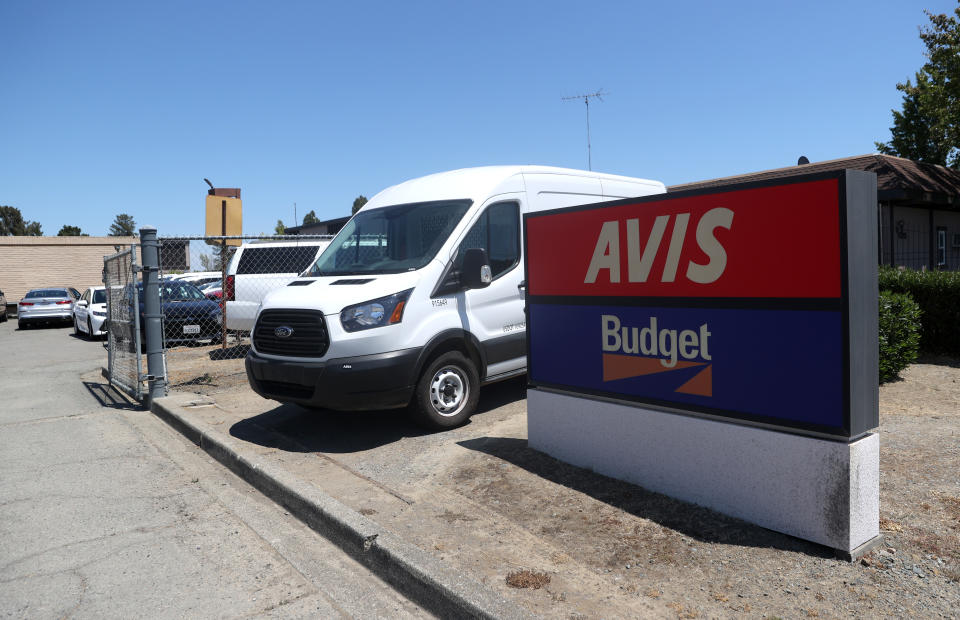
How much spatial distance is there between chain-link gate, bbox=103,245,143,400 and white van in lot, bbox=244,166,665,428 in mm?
2960

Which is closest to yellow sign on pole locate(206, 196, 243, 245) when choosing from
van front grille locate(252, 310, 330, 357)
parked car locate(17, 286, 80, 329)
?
van front grille locate(252, 310, 330, 357)

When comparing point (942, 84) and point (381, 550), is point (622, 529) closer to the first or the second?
point (381, 550)

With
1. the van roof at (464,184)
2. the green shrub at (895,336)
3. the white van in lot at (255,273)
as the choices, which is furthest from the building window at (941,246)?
the white van in lot at (255,273)

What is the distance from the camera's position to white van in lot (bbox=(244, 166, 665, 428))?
5887 mm

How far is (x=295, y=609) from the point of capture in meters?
3.36

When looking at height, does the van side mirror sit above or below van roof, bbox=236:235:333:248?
below

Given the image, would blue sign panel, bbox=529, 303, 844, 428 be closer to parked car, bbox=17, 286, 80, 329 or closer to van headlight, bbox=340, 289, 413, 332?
van headlight, bbox=340, 289, 413, 332

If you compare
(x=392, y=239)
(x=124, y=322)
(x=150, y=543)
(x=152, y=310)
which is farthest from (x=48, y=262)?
(x=150, y=543)

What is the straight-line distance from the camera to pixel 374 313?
594 cm

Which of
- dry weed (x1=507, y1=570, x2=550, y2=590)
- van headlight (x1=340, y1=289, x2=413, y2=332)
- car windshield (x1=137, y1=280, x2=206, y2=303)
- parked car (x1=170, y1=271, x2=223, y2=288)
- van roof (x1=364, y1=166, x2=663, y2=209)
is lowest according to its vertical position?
dry weed (x1=507, y1=570, x2=550, y2=590)

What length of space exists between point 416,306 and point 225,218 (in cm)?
533

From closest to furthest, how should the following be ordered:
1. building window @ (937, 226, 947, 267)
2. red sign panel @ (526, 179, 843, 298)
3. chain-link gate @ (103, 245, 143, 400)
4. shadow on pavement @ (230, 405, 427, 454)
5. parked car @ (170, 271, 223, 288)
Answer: red sign panel @ (526, 179, 843, 298) → shadow on pavement @ (230, 405, 427, 454) → chain-link gate @ (103, 245, 143, 400) → building window @ (937, 226, 947, 267) → parked car @ (170, 271, 223, 288)

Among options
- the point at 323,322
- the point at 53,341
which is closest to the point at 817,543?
the point at 323,322

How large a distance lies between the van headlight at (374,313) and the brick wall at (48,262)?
1576 inches
